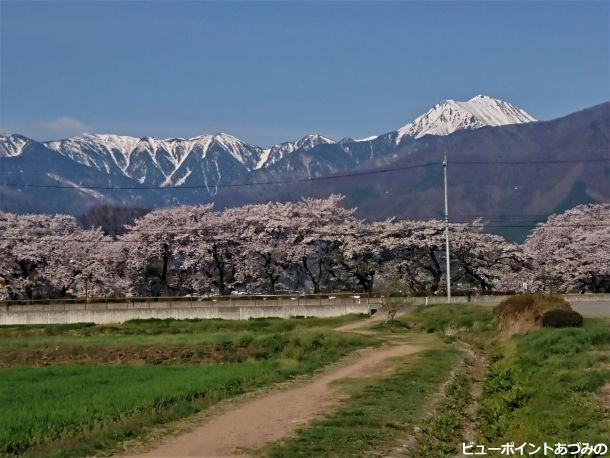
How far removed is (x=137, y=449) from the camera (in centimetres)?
1689

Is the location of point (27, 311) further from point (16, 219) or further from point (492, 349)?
point (492, 349)

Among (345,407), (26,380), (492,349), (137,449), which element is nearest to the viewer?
(137,449)

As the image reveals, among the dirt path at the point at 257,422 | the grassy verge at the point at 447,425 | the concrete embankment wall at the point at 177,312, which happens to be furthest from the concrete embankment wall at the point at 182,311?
the grassy verge at the point at 447,425

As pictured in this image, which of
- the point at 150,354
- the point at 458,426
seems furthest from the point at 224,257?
the point at 458,426

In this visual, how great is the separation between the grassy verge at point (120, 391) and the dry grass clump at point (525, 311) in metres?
7.47

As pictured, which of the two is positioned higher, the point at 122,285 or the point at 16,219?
the point at 16,219

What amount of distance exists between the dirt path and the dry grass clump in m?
15.1

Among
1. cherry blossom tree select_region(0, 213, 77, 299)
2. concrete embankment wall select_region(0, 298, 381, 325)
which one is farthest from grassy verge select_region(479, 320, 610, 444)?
cherry blossom tree select_region(0, 213, 77, 299)

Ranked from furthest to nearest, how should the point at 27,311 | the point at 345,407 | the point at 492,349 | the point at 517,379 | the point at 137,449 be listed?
the point at 27,311, the point at 492,349, the point at 517,379, the point at 345,407, the point at 137,449

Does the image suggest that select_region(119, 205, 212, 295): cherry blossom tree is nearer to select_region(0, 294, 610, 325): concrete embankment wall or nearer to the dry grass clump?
select_region(0, 294, 610, 325): concrete embankment wall

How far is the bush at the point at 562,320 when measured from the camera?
38.9 metres

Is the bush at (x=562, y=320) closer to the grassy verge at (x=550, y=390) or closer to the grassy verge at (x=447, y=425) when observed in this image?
the grassy verge at (x=550, y=390)

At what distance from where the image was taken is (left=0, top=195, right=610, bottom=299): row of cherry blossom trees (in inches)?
3305

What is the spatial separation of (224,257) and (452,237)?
23716 millimetres
